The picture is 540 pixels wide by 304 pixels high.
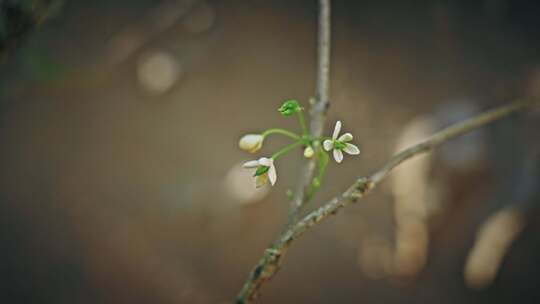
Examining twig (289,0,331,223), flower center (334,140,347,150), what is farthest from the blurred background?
flower center (334,140,347,150)

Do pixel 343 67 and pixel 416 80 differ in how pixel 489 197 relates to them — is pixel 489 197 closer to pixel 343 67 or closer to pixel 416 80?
pixel 416 80

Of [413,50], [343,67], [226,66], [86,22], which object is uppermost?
[86,22]

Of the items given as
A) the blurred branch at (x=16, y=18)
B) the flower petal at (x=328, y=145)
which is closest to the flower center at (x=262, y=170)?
the flower petal at (x=328, y=145)

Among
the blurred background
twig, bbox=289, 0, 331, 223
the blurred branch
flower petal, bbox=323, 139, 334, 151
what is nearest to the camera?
flower petal, bbox=323, 139, 334, 151

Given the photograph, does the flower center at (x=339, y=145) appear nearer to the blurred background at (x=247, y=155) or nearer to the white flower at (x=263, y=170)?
the white flower at (x=263, y=170)

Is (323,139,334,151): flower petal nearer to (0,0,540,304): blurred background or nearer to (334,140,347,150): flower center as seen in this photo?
(334,140,347,150): flower center

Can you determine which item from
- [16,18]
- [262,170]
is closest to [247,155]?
[16,18]

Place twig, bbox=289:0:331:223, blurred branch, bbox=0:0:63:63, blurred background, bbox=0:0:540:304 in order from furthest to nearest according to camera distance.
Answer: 1. blurred background, bbox=0:0:540:304
2. blurred branch, bbox=0:0:63:63
3. twig, bbox=289:0:331:223

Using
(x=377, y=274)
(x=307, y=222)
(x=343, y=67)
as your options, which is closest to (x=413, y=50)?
(x=343, y=67)
